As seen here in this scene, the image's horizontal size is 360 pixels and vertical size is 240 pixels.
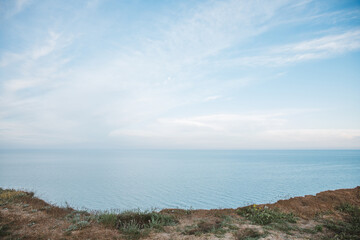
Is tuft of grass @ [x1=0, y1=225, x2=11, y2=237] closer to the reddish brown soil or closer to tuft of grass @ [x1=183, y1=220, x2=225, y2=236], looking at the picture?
tuft of grass @ [x1=183, y1=220, x2=225, y2=236]

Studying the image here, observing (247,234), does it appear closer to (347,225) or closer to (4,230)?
(347,225)

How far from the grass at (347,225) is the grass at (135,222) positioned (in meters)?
6.47

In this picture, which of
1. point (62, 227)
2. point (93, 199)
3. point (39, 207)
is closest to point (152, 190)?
point (93, 199)

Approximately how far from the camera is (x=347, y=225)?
814cm

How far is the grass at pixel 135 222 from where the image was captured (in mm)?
7380

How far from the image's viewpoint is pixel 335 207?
10703mm

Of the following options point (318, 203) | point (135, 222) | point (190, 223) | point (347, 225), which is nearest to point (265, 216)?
point (347, 225)

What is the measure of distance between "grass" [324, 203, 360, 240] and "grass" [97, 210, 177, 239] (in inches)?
255

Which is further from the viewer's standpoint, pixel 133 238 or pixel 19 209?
pixel 19 209

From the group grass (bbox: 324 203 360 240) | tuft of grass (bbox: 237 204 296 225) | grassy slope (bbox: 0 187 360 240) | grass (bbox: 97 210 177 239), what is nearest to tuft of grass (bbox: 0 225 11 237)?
grassy slope (bbox: 0 187 360 240)

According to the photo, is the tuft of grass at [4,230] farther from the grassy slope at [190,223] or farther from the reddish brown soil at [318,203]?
the reddish brown soil at [318,203]

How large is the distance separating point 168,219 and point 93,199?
30.4 meters

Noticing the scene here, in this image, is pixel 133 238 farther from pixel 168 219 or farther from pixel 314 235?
pixel 314 235

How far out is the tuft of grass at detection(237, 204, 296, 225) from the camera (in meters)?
8.73
